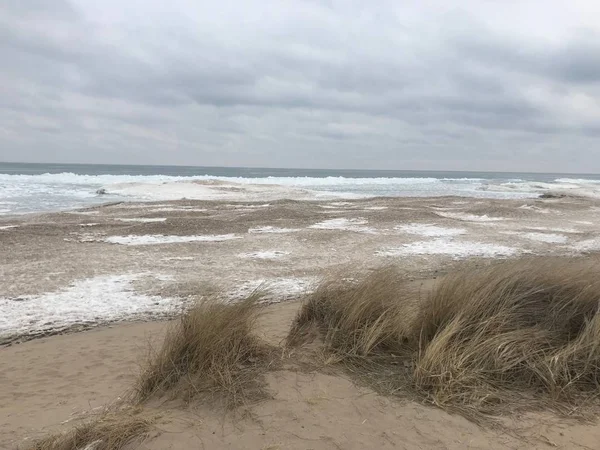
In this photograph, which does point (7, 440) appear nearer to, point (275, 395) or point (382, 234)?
point (275, 395)

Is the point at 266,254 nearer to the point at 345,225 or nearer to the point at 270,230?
the point at 270,230

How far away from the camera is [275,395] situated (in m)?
3.95

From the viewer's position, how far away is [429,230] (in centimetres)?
1570

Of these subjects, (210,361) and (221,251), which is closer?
(210,361)

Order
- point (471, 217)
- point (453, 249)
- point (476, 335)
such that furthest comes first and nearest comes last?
point (471, 217), point (453, 249), point (476, 335)

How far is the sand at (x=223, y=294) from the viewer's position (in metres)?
3.59

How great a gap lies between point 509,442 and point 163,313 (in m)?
5.12

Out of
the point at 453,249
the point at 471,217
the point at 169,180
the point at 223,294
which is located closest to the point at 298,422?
the point at 223,294

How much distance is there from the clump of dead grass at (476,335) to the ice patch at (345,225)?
10122 millimetres

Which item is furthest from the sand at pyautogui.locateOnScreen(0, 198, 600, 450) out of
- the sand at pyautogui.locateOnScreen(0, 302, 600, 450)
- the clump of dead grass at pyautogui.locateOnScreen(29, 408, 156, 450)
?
the clump of dead grass at pyautogui.locateOnScreen(29, 408, 156, 450)

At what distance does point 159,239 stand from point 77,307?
21.0 ft

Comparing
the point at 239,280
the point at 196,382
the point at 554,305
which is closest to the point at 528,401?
the point at 554,305

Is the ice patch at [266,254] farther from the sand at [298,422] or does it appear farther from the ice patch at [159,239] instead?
the sand at [298,422]

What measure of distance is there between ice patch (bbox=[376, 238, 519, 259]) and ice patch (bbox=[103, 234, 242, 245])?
15.9 ft
